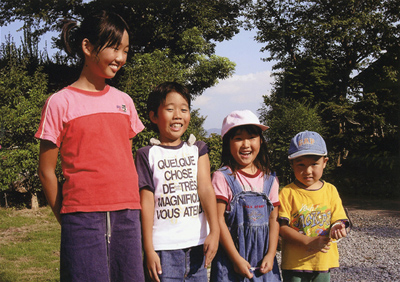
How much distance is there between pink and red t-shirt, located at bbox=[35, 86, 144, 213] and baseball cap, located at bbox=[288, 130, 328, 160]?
110 cm

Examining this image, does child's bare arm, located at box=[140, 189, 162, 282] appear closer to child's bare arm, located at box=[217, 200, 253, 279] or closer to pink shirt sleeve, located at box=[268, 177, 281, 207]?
child's bare arm, located at box=[217, 200, 253, 279]

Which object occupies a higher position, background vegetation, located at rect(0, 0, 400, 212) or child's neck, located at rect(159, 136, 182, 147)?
background vegetation, located at rect(0, 0, 400, 212)

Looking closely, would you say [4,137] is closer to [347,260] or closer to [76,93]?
[347,260]

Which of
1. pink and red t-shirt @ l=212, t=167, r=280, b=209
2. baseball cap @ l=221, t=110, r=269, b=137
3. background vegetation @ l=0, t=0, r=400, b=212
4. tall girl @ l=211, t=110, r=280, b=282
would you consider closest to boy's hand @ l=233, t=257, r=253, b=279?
tall girl @ l=211, t=110, r=280, b=282

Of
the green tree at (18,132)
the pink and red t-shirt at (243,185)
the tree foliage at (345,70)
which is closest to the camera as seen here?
the pink and red t-shirt at (243,185)

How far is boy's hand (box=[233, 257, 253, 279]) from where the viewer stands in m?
2.29

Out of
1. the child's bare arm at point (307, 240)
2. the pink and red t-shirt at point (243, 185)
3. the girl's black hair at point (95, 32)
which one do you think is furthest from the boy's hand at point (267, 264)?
the girl's black hair at point (95, 32)

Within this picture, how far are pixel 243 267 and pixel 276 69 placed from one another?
67.6 feet

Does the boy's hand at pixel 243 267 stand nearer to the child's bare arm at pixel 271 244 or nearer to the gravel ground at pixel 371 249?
the child's bare arm at pixel 271 244

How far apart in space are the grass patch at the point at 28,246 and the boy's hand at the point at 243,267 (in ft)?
10.6

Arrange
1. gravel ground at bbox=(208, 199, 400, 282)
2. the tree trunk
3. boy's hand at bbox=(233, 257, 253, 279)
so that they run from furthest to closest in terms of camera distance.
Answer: the tree trunk, gravel ground at bbox=(208, 199, 400, 282), boy's hand at bbox=(233, 257, 253, 279)

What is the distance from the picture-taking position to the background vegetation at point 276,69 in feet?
32.2

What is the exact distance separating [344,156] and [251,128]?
Answer: 639 inches

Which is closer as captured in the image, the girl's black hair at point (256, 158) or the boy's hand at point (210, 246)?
the boy's hand at point (210, 246)
